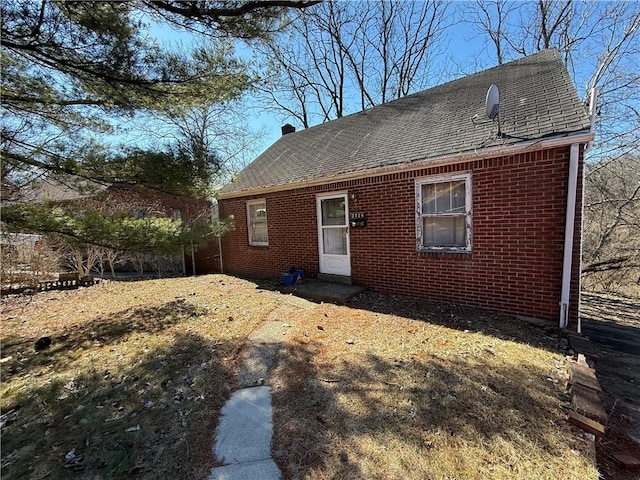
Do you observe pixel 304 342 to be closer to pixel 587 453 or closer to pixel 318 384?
pixel 318 384

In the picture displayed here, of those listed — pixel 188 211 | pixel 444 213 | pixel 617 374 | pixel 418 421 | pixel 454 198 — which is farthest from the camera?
pixel 188 211

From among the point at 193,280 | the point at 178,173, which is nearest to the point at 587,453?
the point at 178,173

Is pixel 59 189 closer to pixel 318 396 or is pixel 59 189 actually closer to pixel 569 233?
pixel 318 396

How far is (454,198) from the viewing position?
5496 millimetres

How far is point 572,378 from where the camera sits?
3096 millimetres

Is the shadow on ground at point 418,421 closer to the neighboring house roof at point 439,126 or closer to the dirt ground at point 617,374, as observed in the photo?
the dirt ground at point 617,374

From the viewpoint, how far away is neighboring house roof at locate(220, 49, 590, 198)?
16.4 feet

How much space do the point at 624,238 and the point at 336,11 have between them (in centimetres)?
1604

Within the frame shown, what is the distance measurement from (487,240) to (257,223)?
6.70 metres

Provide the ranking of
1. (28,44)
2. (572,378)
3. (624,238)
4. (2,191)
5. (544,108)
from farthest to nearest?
(624,238), (544,108), (2,191), (28,44), (572,378)

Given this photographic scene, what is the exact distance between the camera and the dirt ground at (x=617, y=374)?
248cm

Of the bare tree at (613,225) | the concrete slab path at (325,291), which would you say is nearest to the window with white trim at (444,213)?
the concrete slab path at (325,291)

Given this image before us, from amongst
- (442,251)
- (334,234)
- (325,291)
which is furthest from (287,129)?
(442,251)

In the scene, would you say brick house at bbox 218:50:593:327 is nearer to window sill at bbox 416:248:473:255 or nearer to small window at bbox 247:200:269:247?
window sill at bbox 416:248:473:255
